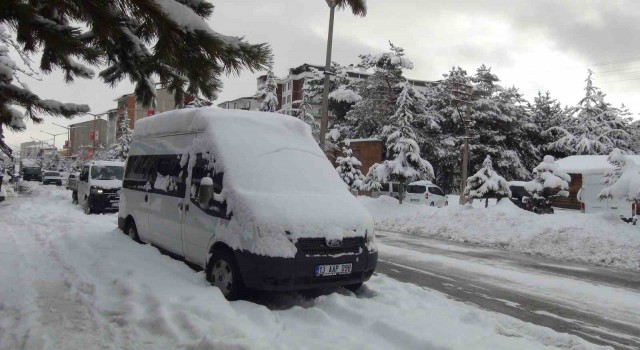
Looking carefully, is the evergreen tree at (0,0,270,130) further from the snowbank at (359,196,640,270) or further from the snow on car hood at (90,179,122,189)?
the snow on car hood at (90,179,122,189)

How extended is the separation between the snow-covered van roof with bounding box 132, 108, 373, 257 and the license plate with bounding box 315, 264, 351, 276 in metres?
0.37

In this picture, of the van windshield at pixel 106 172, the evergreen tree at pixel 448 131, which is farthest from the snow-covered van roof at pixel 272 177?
the evergreen tree at pixel 448 131

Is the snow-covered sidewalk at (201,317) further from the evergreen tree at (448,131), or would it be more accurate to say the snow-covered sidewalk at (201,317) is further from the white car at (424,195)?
the evergreen tree at (448,131)

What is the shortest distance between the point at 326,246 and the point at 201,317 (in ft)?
5.45

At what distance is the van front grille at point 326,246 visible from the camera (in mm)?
5473

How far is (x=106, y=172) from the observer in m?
18.6

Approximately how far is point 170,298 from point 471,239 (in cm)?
1139

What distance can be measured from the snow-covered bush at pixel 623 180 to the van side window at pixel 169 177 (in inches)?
465

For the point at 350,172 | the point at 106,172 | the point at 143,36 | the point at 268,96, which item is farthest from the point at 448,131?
the point at 143,36

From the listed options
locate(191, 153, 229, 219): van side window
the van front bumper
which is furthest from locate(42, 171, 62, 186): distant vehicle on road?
the van front bumper

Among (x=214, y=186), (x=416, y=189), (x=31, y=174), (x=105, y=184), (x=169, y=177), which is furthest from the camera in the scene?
(x=31, y=174)

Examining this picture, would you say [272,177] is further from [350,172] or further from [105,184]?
[350,172]

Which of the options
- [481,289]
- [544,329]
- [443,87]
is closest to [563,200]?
[443,87]

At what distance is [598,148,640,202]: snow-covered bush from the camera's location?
41.7 ft
